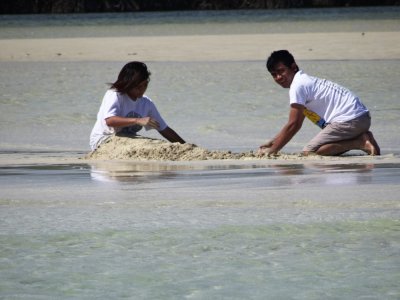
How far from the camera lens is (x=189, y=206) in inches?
311

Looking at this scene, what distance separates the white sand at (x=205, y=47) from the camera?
1079 inches

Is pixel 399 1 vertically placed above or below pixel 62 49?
above

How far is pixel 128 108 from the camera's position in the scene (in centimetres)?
1052

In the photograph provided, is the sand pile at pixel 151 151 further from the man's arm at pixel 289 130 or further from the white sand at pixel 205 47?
the white sand at pixel 205 47

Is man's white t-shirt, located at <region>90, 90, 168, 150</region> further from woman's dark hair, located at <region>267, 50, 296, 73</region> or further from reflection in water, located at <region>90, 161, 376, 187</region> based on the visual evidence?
woman's dark hair, located at <region>267, 50, 296, 73</region>

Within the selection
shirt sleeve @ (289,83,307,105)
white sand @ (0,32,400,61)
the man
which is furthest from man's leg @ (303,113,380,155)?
white sand @ (0,32,400,61)

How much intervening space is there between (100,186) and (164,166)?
129 cm

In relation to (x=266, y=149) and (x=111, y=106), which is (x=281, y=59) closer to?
(x=266, y=149)

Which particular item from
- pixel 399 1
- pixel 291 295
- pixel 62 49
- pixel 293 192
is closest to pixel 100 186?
pixel 293 192

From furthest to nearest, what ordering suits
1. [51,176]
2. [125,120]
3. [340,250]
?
[125,120] → [51,176] → [340,250]

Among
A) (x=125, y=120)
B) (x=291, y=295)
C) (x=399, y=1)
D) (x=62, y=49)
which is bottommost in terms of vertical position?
(x=291, y=295)

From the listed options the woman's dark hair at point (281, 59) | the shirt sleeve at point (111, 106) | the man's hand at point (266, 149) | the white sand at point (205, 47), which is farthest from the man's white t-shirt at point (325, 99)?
the white sand at point (205, 47)

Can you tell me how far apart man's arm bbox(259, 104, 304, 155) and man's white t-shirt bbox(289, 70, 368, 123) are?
0.25 ft

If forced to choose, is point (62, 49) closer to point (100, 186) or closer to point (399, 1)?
point (100, 186)
